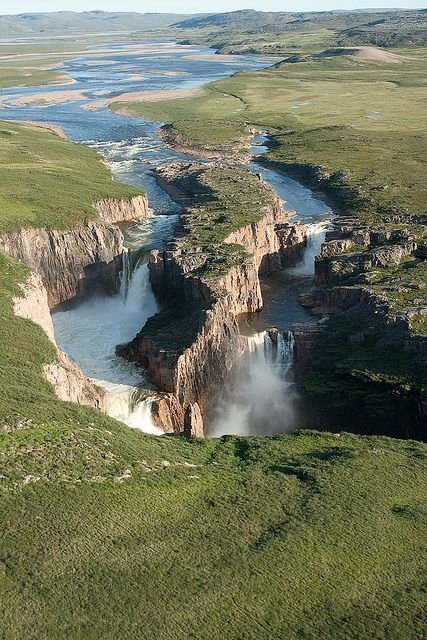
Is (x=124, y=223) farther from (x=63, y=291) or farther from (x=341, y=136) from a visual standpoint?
(x=341, y=136)

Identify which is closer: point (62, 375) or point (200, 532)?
point (200, 532)

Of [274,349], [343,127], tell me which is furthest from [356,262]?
[343,127]

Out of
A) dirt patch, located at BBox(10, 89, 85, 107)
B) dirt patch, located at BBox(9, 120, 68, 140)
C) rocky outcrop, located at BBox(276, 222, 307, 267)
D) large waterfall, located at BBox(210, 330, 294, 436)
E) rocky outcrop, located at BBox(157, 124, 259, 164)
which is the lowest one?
large waterfall, located at BBox(210, 330, 294, 436)

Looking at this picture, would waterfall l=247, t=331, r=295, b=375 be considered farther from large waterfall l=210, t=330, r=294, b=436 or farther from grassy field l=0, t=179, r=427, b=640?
grassy field l=0, t=179, r=427, b=640

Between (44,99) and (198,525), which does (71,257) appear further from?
(44,99)

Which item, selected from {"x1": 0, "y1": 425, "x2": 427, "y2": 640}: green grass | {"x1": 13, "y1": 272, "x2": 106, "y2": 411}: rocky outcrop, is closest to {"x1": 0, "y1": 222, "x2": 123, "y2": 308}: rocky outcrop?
{"x1": 13, "y1": 272, "x2": 106, "y2": 411}: rocky outcrop

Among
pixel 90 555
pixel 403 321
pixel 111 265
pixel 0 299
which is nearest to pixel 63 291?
pixel 111 265

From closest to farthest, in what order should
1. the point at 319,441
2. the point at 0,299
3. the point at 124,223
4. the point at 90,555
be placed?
the point at 90,555, the point at 319,441, the point at 0,299, the point at 124,223
